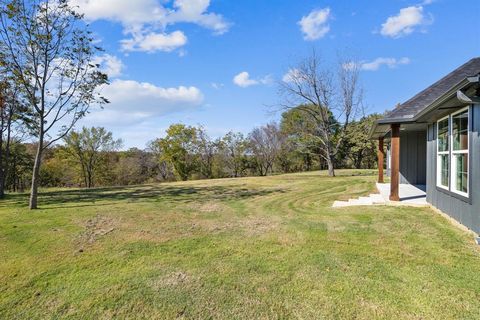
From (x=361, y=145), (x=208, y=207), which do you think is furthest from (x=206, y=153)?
(x=208, y=207)

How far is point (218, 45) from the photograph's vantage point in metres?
11.9

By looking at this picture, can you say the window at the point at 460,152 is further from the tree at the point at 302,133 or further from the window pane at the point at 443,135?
the tree at the point at 302,133

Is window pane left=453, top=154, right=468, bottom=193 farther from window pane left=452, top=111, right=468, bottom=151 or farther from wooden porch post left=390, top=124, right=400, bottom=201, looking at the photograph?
wooden porch post left=390, top=124, right=400, bottom=201

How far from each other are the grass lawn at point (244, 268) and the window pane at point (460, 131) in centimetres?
143

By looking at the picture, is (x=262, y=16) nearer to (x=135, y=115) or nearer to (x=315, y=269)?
(x=315, y=269)

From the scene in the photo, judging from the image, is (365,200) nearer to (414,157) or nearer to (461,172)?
(461,172)

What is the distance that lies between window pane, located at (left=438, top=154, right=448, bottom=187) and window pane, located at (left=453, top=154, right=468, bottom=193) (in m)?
0.50

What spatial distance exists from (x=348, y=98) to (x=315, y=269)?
15.5 meters

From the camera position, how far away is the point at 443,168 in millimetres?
5672

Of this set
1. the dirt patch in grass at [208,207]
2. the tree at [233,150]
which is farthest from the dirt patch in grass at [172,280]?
the tree at [233,150]

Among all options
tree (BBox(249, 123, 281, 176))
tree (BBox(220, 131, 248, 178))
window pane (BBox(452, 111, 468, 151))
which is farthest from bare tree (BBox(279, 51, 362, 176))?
tree (BBox(220, 131, 248, 178))

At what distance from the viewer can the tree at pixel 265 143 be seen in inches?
1137

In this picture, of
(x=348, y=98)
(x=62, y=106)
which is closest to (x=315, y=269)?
(x=62, y=106)

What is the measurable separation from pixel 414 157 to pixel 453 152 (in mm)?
6479
